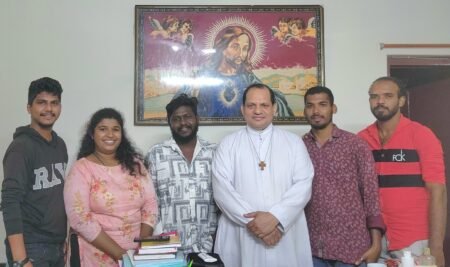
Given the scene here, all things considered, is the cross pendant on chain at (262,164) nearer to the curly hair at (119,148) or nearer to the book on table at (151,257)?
the curly hair at (119,148)

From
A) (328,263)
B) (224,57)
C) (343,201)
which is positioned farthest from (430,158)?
(224,57)

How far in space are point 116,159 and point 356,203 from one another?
135cm

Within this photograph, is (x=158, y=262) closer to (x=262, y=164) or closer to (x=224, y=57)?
(x=262, y=164)

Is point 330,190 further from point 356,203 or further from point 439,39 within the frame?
point 439,39

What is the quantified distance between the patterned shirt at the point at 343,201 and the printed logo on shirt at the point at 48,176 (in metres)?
1.39

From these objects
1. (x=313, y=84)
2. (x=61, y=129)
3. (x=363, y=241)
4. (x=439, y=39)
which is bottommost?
(x=363, y=241)

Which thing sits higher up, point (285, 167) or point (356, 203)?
point (285, 167)

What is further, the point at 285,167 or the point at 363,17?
the point at 363,17

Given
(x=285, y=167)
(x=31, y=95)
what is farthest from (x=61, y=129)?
(x=285, y=167)

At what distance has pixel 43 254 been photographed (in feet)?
6.94

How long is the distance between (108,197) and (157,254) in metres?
0.58

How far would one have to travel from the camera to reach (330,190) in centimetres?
230

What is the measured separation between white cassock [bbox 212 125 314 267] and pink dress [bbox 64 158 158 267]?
0.46 metres

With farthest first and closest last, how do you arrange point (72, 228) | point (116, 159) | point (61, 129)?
point (61, 129) → point (116, 159) → point (72, 228)
